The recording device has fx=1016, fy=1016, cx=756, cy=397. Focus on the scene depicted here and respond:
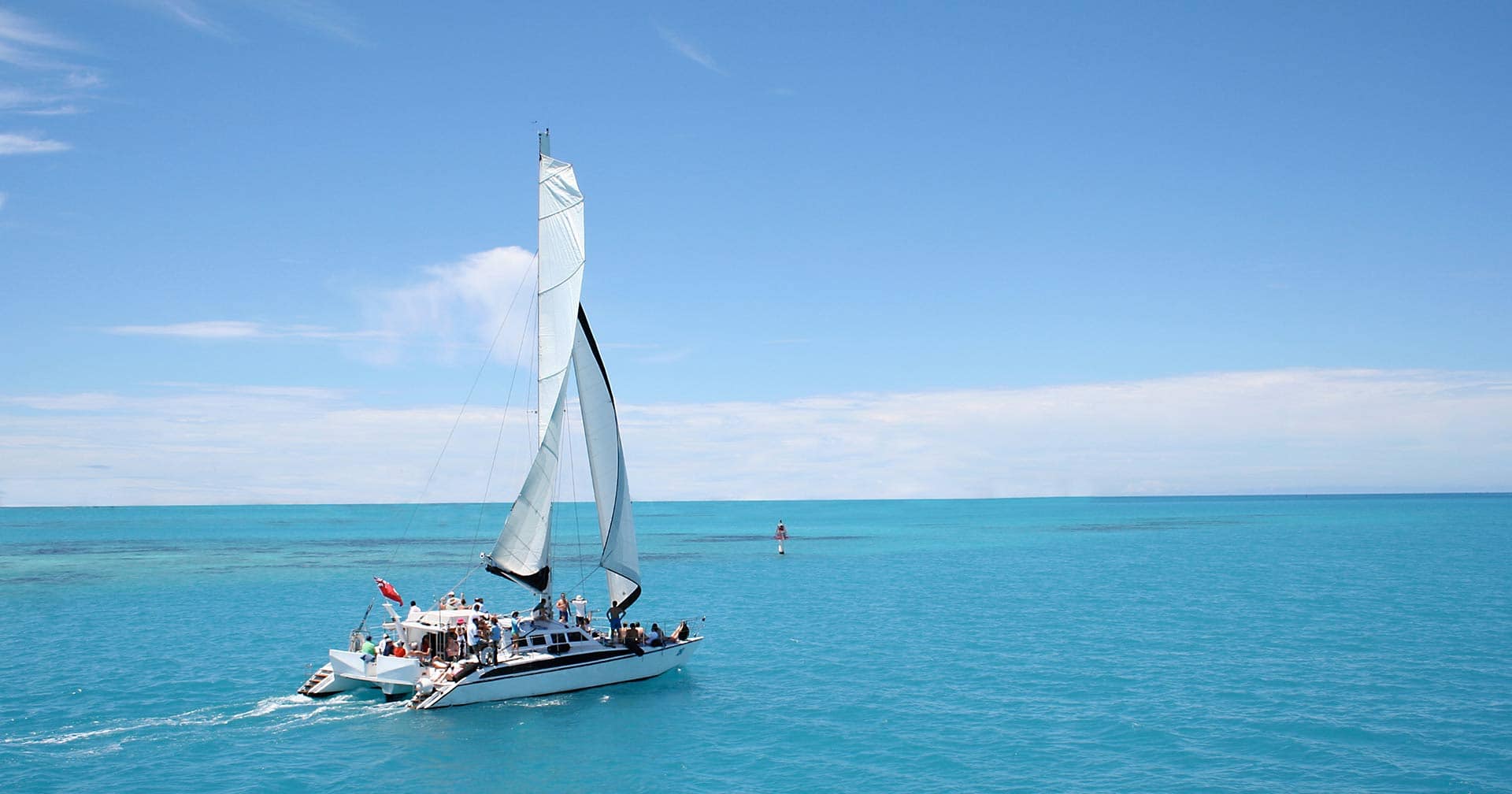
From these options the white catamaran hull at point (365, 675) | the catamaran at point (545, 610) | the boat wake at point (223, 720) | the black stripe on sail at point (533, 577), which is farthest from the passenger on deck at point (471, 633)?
the boat wake at point (223, 720)

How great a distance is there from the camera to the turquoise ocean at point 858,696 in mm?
27844

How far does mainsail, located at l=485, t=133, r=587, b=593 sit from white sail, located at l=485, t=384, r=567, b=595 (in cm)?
3

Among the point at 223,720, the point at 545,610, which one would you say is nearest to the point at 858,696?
the point at 545,610

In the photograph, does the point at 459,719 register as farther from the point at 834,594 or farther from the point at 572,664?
the point at 834,594

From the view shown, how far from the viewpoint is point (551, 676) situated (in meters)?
36.1

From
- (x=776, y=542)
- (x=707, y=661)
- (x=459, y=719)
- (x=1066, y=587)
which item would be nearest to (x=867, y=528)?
(x=776, y=542)

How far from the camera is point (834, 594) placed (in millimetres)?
70312

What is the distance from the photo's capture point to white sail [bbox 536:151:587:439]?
1465 inches

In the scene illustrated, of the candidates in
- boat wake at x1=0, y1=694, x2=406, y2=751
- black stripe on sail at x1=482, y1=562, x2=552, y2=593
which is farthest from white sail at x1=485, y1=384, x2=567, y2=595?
boat wake at x1=0, y1=694, x2=406, y2=751

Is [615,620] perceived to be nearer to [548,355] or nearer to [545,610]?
[545,610]

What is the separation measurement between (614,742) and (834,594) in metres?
40.5

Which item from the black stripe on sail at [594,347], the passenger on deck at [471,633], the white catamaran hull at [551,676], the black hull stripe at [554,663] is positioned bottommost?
the white catamaran hull at [551,676]

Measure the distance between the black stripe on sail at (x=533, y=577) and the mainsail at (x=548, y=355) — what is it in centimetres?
3

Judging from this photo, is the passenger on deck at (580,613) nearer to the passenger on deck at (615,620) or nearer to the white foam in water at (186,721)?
the passenger on deck at (615,620)
